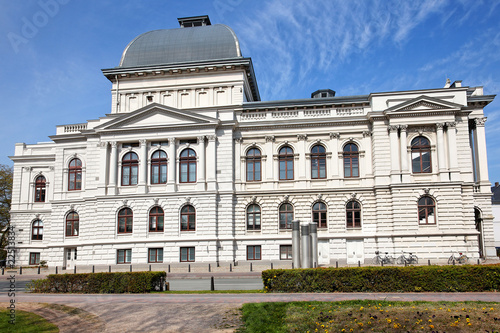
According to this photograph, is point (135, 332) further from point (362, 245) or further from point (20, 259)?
point (20, 259)

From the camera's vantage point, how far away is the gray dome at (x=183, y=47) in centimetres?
5550

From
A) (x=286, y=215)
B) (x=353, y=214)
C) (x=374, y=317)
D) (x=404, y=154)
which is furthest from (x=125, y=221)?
(x=374, y=317)

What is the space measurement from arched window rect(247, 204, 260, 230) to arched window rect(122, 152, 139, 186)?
475 inches

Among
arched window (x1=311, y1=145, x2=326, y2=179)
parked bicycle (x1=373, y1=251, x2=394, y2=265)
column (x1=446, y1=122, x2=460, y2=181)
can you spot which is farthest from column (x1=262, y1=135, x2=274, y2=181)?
column (x1=446, y1=122, x2=460, y2=181)

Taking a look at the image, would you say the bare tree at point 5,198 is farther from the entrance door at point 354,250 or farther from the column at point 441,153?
the column at point 441,153

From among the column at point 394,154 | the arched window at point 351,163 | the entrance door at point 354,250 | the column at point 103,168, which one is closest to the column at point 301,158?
the arched window at point 351,163

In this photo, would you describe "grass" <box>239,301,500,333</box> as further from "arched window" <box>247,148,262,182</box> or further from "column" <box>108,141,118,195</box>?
"column" <box>108,141,118,195</box>

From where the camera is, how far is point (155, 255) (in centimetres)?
4459

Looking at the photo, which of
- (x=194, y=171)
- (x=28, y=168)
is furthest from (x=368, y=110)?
(x=28, y=168)

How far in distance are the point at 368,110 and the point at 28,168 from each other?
40.6m

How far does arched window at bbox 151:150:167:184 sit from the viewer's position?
4634cm

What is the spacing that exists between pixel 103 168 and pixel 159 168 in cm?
567

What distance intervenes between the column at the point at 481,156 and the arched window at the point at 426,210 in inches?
316

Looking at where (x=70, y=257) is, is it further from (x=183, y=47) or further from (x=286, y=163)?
(x=183, y=47)
